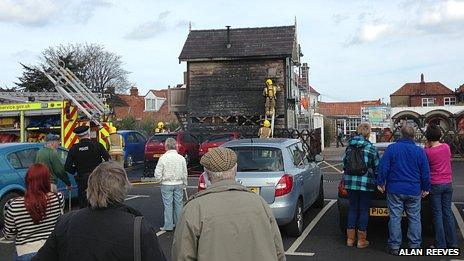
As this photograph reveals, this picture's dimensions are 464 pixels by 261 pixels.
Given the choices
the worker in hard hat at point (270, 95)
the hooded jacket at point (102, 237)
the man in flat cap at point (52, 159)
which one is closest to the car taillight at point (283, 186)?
the man in flat cap at point (52, 159)

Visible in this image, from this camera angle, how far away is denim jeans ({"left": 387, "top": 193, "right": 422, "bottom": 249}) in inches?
270

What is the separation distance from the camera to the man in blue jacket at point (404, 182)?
6.74 metres

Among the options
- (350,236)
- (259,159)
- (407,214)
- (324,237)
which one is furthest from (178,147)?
(407,214)

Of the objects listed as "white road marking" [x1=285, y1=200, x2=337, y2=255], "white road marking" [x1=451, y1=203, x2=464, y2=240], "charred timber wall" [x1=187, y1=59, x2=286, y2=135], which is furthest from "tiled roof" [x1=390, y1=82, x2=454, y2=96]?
A: "white road marking" [x1=285, y1=200, x2=337, y2=255]

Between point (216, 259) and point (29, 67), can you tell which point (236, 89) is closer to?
point (216, 259)

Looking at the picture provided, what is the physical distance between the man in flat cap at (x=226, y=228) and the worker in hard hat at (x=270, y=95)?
22306mm

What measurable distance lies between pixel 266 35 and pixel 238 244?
995 inches

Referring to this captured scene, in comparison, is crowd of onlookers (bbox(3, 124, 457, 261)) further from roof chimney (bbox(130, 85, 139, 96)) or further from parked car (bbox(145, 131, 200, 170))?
roof chimney (bbox(130, 85, 139, 96))

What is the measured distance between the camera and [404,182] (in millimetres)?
6777

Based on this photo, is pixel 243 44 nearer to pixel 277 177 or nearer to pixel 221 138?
pixel 221 138

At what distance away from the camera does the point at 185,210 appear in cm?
310

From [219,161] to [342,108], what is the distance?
8092 cm

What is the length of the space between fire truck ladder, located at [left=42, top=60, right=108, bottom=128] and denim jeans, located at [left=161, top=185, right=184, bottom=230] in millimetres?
7752

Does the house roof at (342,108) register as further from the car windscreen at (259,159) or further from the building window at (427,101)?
the car windscreen at (259,159)
